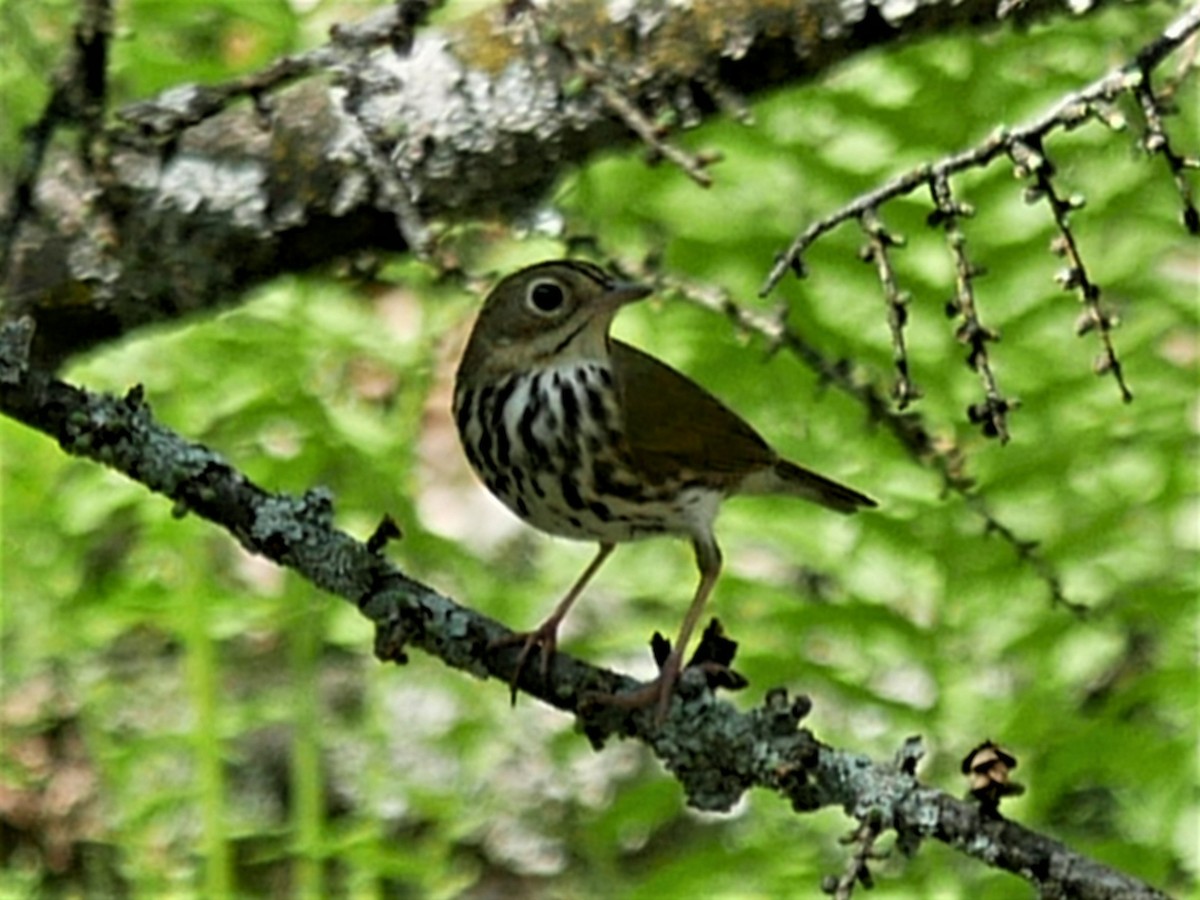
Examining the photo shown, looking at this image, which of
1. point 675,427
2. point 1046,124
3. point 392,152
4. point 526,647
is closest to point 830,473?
point 675,427

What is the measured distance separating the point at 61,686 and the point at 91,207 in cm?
149

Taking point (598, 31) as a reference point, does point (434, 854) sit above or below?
below

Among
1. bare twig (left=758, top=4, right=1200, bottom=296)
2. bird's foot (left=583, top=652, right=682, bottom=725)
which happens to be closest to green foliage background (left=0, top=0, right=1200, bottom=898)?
bird's foot (left=583, top=652, right=682, bottom=725)

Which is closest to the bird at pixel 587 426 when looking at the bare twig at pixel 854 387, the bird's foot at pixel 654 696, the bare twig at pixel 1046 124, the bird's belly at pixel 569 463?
the bird's belly at pixel 569 463

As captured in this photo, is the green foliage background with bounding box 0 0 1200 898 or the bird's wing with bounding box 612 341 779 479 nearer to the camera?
the bird's wing with bounding box 612 341 779 479

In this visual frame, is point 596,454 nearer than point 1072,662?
Yes

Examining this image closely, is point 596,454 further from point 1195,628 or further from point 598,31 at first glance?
point 1195,628

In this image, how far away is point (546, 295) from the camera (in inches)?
98.2

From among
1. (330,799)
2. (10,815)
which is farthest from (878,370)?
(10,815)

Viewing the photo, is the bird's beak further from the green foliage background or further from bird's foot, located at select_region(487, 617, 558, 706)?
bird's foot, located at select_region(487, 617, 558, 706)

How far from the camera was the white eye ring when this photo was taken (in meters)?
2.49

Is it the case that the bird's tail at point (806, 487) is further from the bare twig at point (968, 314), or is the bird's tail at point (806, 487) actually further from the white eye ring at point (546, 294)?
the bare twig at point (968, 314)

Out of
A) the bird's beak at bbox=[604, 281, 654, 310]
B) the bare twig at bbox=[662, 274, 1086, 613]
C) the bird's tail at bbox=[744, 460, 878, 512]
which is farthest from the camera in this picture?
the bird's tail at bbox=[744, 460, 878, 512]

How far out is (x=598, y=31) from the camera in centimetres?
252
